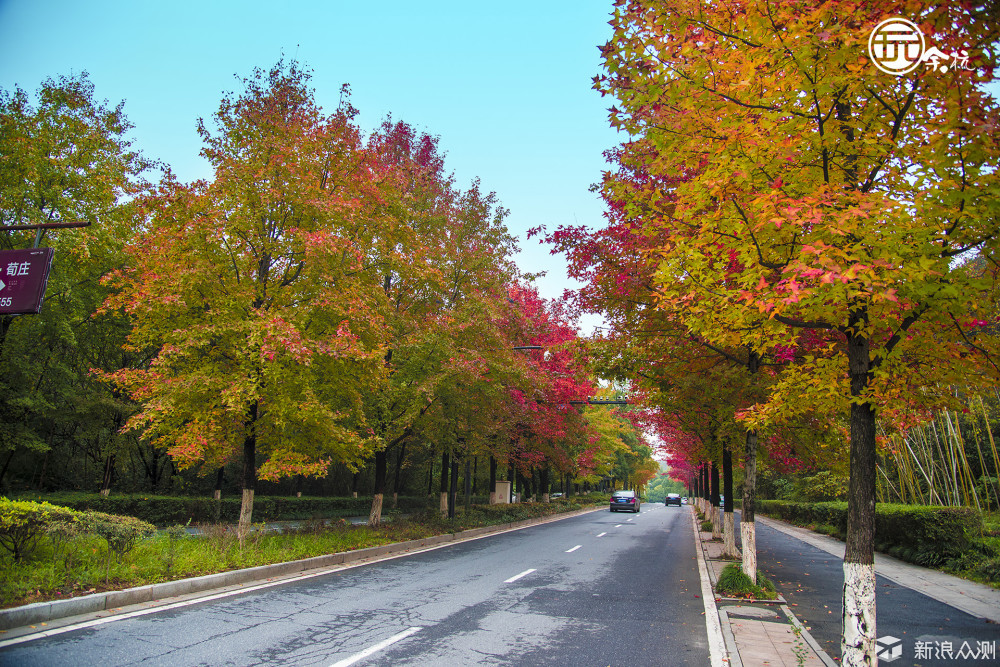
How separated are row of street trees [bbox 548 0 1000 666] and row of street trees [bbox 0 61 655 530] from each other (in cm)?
657

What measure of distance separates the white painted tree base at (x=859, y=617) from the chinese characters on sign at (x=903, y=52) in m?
4.53

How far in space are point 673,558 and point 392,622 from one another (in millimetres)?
10705

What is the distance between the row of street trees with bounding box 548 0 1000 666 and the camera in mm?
4621

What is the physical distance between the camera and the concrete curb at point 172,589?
635cm

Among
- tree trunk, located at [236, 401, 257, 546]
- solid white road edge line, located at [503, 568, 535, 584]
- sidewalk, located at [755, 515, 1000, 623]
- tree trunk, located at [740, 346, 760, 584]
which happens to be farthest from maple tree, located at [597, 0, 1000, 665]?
tree trunk, located at [236, 401, 257, 546]

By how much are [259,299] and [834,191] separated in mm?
12172

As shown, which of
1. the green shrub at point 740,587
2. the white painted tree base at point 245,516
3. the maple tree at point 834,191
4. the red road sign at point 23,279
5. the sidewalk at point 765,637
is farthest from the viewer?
the white painted tree base at point 245,516

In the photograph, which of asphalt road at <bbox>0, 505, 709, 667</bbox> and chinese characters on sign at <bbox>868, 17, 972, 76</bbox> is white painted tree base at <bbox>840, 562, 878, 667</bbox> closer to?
asphalt road at <bbox>0, 505, 709, 667</bbox>

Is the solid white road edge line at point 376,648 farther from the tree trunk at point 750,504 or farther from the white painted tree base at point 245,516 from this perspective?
the tree trunk at point 750,504

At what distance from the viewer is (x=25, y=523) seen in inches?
294

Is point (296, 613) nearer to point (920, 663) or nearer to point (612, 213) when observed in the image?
point (920, 663)

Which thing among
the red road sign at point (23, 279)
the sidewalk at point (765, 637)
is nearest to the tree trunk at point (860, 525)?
the sidewalk at point (765, 637)

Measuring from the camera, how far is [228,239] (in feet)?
40.5

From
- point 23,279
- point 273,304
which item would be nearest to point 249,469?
point 273,304
